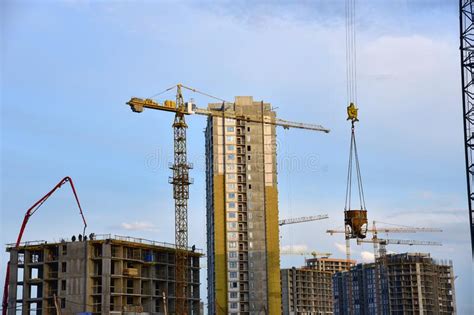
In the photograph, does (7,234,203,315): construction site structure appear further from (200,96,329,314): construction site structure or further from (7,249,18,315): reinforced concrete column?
(200,96,329,314): construction site structure

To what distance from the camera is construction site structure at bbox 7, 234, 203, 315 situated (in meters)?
114

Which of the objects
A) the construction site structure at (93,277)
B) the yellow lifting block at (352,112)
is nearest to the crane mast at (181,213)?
the construction site structure at (93,277)

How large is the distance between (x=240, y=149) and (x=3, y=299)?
2197 inches

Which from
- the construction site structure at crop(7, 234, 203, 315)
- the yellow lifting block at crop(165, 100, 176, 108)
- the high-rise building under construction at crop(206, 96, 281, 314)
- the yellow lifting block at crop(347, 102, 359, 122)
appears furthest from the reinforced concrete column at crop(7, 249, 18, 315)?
the yellow lifting block at crop(347, 102, 359, 122)

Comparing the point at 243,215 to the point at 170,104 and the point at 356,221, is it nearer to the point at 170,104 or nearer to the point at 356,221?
the point at 170,104

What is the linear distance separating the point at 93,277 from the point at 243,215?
44.2 meters

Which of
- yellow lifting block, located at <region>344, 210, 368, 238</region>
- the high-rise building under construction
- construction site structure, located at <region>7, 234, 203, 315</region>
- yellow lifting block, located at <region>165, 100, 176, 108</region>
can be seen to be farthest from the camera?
the high-rise building under construction

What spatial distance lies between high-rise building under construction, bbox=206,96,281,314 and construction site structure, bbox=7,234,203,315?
24080mm

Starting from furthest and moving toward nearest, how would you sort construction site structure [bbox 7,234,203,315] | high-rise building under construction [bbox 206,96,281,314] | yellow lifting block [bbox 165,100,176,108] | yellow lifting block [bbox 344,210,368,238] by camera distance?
high-rise building under construction [bbox 206,96,281,314] < yellow lifting block [bbox 165,100,176,108] < construction site structure [bbox 7,234,203,315] < yellow lifting block [bbox 344,210,368,238]

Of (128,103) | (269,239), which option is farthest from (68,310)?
(269,239)

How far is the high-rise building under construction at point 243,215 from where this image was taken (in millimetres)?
147500

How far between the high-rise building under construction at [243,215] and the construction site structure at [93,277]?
79.0 feet

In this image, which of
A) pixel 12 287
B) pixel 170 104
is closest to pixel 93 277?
pixel 12 287

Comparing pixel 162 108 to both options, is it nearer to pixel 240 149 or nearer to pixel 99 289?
pixel 240 149
